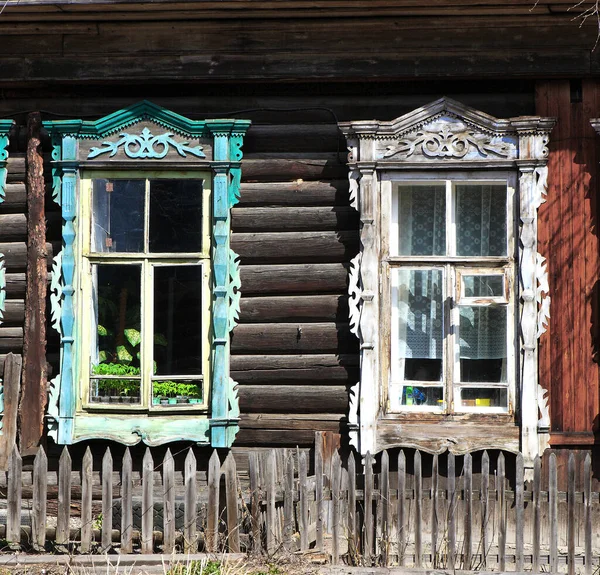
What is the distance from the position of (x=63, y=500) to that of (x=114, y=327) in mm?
1516

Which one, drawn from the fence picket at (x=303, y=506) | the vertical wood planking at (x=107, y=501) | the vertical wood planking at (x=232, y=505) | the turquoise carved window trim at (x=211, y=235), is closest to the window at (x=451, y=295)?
the fence picket at (x=303, y=506)

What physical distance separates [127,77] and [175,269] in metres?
1.51

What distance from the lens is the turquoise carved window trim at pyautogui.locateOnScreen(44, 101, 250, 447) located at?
6879 mm

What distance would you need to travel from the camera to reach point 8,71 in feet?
23.5

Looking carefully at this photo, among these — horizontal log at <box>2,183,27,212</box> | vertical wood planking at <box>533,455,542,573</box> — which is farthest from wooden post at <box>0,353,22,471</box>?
vertical wood planking at <box>533,455,542,573</box>

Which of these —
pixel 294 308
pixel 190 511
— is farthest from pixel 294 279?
pixel 190 511

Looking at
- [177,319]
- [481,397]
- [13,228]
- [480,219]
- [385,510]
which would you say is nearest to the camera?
[385,510]

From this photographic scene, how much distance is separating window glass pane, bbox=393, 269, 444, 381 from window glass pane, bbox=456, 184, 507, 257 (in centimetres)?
33

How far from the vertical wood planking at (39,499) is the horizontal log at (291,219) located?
2.23 meters

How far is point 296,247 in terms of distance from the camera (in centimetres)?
702

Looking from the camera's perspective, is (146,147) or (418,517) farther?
(146,147)

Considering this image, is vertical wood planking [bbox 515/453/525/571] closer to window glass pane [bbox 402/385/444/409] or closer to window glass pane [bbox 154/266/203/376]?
window glass pane [bbox 402/385/444/409]

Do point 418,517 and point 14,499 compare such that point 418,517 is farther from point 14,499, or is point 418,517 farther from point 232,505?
point 14,499

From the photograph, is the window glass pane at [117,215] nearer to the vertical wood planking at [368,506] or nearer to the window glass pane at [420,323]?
the window glass pane at [420,323]
